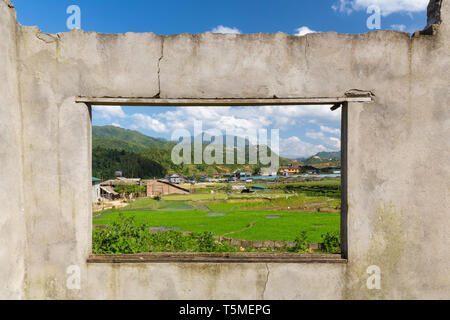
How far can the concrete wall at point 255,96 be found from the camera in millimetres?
2596

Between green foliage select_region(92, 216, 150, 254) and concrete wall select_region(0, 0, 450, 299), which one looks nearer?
concrete wall select_region(0, 0, 450, 299)

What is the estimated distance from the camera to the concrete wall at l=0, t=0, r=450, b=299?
2.60 m

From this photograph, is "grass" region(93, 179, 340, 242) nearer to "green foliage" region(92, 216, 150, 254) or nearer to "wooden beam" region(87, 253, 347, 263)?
"green foliage" region(92, 216, 150, 254)

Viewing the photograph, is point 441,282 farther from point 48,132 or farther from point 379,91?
point 48,132

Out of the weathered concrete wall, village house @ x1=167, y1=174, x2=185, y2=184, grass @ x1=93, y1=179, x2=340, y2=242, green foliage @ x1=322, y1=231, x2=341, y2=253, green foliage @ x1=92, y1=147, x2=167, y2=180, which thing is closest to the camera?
the weathered concrete wall

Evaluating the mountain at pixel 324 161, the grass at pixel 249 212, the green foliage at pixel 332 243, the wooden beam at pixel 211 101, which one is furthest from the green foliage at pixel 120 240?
the mountain at pixel 324 161

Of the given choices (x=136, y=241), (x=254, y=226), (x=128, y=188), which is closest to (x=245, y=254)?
(x=136, y=241)

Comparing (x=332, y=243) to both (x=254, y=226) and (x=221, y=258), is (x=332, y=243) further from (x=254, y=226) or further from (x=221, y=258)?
(x=254, y=226)

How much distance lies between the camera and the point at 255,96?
8.77 ft

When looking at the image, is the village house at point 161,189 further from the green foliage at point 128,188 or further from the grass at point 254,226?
the grass at point 254,226

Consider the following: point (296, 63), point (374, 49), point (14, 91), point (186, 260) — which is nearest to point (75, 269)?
point (186, 260)

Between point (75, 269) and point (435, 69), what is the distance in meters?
4.17

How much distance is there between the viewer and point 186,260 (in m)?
2.67

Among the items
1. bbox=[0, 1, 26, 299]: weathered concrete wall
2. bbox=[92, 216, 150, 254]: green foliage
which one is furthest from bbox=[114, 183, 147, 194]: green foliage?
bbox=[0, 1, 26, 299]: weathered concrete wall
